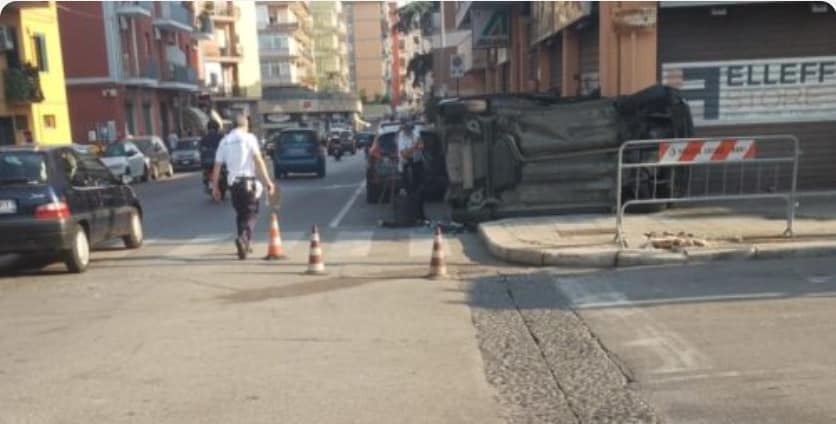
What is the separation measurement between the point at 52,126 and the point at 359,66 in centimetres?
12581

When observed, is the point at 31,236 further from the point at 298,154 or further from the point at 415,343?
the point at 298,154

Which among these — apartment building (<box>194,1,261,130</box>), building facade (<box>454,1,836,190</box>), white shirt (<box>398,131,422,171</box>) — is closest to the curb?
building facade (<box>454,1,836,190</box>)

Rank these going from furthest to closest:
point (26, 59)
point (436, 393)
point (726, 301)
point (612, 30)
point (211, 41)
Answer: point (211, 41), point (26, 59), point (612, 30), point (726, 301), point (436, 393)

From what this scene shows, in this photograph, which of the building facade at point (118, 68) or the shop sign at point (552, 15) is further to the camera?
the building facade at point (118, 68)

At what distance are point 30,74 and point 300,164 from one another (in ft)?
41.7

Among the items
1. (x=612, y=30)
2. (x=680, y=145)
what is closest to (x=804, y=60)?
(x=612, y=30)

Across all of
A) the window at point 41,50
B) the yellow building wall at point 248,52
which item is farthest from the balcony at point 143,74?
the yellow building wall at point 248,52

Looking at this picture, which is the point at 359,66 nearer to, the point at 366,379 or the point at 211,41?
the point at 211,41

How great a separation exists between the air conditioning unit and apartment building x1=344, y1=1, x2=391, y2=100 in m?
122

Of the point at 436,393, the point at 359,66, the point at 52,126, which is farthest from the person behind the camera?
the point at 359,66

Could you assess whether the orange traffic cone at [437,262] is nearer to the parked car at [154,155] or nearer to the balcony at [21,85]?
the parked car at [154,155]

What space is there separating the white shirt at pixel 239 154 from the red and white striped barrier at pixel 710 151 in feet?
17.1

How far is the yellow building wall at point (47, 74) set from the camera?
33.8 m

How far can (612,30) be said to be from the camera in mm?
14117
